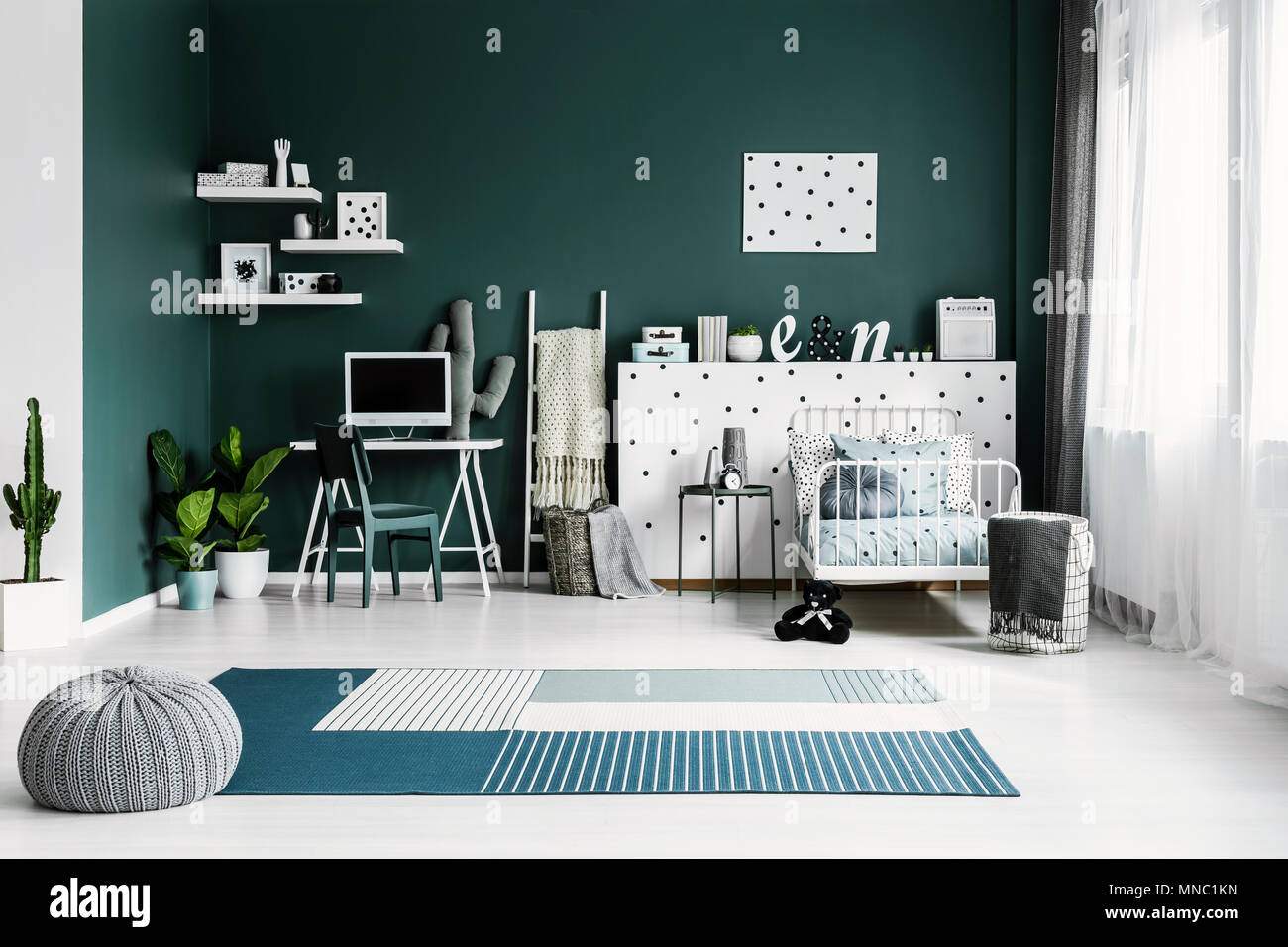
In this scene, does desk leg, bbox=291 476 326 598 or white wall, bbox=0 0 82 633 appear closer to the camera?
white wall, bbox=0 0 82 633

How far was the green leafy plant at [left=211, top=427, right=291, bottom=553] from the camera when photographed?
580cm

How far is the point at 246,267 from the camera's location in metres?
6.32

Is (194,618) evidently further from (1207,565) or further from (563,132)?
(1207,565)

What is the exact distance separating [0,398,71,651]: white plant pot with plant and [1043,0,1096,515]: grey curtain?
4.46 metres

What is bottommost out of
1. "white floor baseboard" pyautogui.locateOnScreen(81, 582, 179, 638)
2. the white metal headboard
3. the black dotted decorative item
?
"white floor baseboard" pyautogui.locateOnScreen(81, 582, 179, 638)

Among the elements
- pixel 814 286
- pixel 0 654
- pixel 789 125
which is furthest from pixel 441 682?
pixel 789 125

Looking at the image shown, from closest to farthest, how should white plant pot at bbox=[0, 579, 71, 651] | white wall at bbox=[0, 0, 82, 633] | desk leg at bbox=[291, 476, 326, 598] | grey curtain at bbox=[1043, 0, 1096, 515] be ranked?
white plant pot at bbox=[0, 579, 71, 651] < white wall at bbox=[0, 0, 82, 633] < grey curtain at bbox=[1043, 0, 1096, 515] < desk leg at bbox=[291, 476, 326, 598]

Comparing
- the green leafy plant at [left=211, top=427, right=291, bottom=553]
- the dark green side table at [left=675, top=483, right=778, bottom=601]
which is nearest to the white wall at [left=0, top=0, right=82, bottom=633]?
the green leafy plant at [left=211, top=427, right=291, bottom=553]

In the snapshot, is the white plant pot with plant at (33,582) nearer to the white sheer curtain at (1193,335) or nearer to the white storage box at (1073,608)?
the white storage box at (1073,608)

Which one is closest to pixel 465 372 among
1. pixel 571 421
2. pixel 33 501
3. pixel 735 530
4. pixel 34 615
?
pixel 571 421

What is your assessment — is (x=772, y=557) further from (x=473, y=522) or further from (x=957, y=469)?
(x=473, y=522)

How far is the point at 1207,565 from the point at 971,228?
271 cm

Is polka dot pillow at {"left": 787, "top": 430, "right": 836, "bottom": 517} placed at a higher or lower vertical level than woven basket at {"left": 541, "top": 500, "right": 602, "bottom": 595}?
higher

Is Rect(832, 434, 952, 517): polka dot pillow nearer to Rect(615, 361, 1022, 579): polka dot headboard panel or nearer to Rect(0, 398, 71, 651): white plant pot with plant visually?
Rect(615, 361, 1022, 579): polka dot headboard panel
